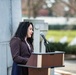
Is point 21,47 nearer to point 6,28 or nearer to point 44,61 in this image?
point 44,61

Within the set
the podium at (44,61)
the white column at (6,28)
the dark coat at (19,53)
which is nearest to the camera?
the podium at (44,61)

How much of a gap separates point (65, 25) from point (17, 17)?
31816 mm

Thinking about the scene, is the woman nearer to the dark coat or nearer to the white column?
the dark coat

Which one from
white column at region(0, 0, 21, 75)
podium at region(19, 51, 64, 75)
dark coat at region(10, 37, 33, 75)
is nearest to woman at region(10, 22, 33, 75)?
dark coat at region(10, 37, 33, 75)

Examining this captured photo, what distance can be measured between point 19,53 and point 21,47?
10cm

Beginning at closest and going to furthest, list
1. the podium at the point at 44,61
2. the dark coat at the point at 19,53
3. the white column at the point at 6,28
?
the podium at the point at 44,61 < the dark coat at the point at 19,53 < the white column at the point at 6,28

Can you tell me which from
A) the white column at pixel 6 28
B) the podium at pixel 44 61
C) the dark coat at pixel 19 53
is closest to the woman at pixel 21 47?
the dark coat at pixel 19 53

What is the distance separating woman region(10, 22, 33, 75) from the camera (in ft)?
18.6

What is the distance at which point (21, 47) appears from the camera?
5766mm

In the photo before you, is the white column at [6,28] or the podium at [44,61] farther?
the white column at [6,28]

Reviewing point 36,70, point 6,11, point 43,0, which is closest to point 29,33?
point 36,70

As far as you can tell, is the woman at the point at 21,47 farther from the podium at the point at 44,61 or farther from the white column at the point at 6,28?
the white column at the point at 6,28

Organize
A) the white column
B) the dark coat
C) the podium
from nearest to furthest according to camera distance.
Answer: the podium → the dark coat → the white column

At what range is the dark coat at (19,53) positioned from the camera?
18.5 ft
